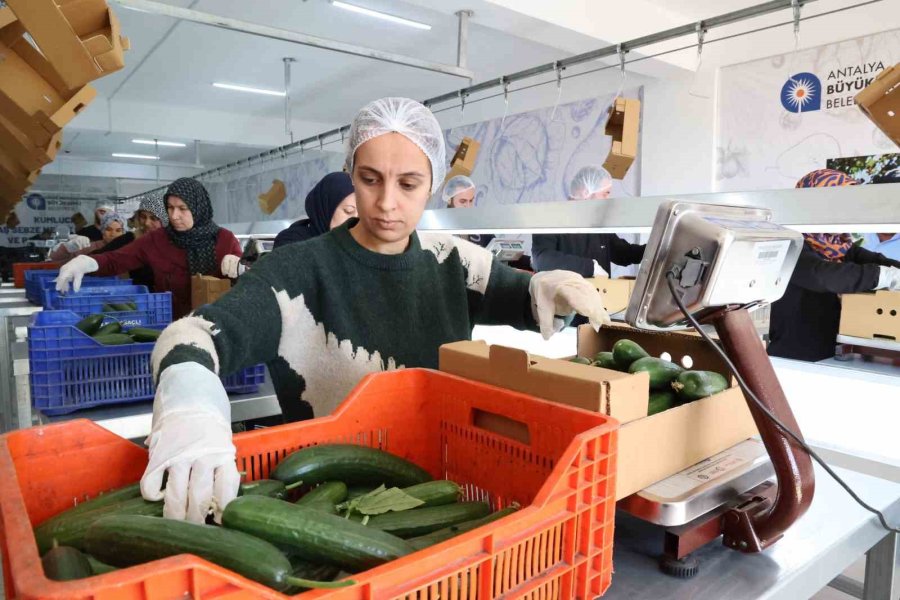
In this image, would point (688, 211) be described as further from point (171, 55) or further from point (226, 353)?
point (171, 55)

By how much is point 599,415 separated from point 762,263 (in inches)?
16.2

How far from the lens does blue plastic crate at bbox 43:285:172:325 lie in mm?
2869

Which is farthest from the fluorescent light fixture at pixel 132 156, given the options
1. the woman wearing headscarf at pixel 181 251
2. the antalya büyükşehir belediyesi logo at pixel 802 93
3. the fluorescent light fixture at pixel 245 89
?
the antalya büyükşehir belediyesi logo at pixel 802 93

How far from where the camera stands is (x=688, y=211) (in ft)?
3.30

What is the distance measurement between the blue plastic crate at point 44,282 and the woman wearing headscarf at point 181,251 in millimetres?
83

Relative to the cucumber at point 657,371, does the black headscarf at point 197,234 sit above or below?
above

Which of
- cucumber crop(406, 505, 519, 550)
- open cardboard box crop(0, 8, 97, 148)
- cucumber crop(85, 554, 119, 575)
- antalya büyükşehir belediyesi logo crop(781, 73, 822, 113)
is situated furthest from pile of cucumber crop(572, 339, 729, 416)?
antalya büyükşehir belediyesi logo crop(781, 73, 822, 113)

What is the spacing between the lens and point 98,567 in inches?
31.3

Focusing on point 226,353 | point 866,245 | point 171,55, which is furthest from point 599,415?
point 171,55

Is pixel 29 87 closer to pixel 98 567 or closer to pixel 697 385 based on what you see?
pixel 98 567

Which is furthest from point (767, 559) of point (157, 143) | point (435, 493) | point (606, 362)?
point (157, 143)

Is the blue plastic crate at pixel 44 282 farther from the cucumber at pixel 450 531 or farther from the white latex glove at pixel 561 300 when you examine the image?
the cucumber at pixel 450 531

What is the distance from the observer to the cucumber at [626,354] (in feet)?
4.59

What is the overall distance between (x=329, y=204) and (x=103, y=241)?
5.35 meters
